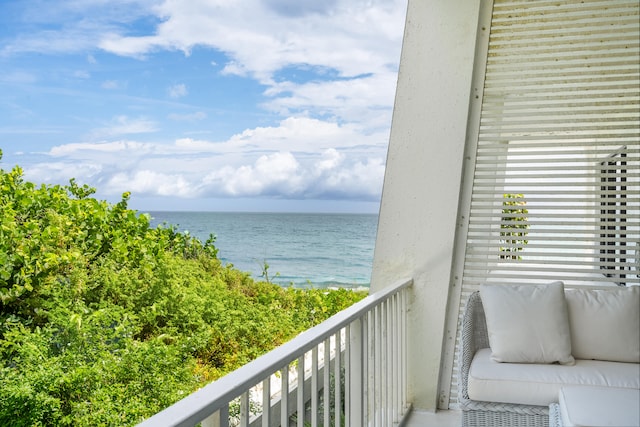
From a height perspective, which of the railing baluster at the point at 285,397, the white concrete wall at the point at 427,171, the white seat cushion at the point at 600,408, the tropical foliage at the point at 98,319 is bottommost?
the tropical foliage at the point at 98,319

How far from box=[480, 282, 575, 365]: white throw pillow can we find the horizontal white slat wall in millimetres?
241

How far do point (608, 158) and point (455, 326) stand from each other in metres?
1.12

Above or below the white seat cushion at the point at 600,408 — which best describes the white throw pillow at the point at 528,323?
above

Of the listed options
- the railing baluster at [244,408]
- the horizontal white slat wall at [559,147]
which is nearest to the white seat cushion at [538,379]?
the horizontal white slat wall at [559,147]

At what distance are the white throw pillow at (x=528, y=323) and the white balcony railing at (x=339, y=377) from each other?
0.46 m

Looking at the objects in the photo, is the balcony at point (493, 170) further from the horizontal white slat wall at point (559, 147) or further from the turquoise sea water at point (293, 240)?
the turquoise sea water at point (293, 240)

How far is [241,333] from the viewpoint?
797 centimetres

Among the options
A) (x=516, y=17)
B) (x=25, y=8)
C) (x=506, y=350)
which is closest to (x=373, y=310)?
(x=506, y=350)

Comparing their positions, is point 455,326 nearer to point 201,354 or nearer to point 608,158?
point 608,158

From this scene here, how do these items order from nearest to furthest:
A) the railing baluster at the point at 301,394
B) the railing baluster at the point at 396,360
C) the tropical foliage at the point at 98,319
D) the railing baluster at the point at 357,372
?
the railing baluster at the point at 301,394
the railing baluster at the point at 357,372
the railing baluster at the point at 396,360
the tropical foliage at the point at 98,319

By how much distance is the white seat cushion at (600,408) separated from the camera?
187 cm

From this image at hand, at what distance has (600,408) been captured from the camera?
77.0 inches

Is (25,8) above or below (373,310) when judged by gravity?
above

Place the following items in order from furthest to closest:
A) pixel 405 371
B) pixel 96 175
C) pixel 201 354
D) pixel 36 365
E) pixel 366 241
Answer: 1. pixel 366 241
2. pixel 96 175
3. pixel 201 354
4. pixel 36 365
5. pixel 405 371
